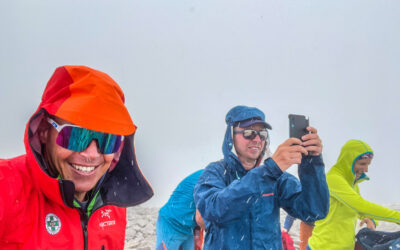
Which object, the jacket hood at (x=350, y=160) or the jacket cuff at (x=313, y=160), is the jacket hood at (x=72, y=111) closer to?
the jacket cuff at (x=313, y=160)

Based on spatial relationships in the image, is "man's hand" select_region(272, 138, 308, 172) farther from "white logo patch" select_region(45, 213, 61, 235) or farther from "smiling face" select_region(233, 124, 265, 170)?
"white logo patch" select_region(45, 213, 61, 235)

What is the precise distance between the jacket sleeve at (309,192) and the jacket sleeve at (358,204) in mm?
1350

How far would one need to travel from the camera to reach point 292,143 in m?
2.13

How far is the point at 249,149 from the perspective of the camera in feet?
9.02

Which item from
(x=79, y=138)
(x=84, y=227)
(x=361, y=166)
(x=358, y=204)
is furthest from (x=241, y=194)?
(x=361, y=166)

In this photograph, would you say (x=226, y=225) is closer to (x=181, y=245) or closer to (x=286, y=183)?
(x=286, y=183)

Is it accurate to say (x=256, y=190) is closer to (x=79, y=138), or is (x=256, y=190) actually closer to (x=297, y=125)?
(x=297, y=125)

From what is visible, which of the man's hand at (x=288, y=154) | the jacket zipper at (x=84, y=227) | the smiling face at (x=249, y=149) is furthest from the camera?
the smiling face at (x=249, y=149)

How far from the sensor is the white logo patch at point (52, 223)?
154 cm

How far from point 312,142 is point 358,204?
1.80 m

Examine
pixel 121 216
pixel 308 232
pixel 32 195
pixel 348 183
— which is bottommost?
pixel 308 232

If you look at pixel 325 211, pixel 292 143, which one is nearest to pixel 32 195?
pixel 292 143

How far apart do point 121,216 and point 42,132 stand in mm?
739

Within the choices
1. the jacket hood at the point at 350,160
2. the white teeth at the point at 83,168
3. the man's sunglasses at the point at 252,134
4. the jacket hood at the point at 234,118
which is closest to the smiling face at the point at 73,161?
the white teeth at the point at 83,168
